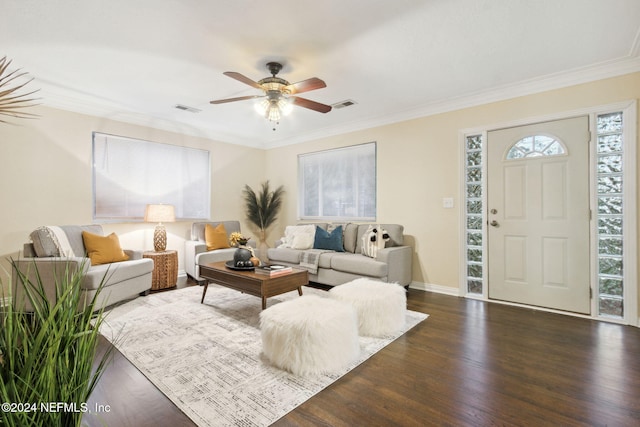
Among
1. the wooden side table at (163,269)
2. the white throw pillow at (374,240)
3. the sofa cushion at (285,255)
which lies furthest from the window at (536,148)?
the wooden side table at (163,269)

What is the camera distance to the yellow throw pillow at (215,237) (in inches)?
187

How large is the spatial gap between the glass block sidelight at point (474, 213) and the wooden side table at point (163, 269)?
3.97 m

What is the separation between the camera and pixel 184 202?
5176 millimetres

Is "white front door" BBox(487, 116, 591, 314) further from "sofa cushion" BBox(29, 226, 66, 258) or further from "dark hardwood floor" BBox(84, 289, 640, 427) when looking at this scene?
"sofa cushion" BBox(29, 226, 66, 258)

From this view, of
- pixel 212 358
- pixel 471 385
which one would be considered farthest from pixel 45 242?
pixel 471 385

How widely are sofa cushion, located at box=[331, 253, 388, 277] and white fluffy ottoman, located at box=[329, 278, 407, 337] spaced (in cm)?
87

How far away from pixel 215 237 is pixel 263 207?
1431 mm

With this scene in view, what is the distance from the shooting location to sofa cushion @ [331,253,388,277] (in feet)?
12.3

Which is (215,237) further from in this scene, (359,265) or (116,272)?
(359,265)

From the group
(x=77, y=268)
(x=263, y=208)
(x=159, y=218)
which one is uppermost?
(x=263, y=208)

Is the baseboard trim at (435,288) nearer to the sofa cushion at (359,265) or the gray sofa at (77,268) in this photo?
the sofa cushion at (359,265)

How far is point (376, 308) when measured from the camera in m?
2.64

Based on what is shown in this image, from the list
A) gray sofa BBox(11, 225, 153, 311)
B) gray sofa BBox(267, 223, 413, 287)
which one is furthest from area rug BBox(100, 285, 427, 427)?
gray sofa BBox(267, 223, 413, 287)

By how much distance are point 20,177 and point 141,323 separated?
2433mm
